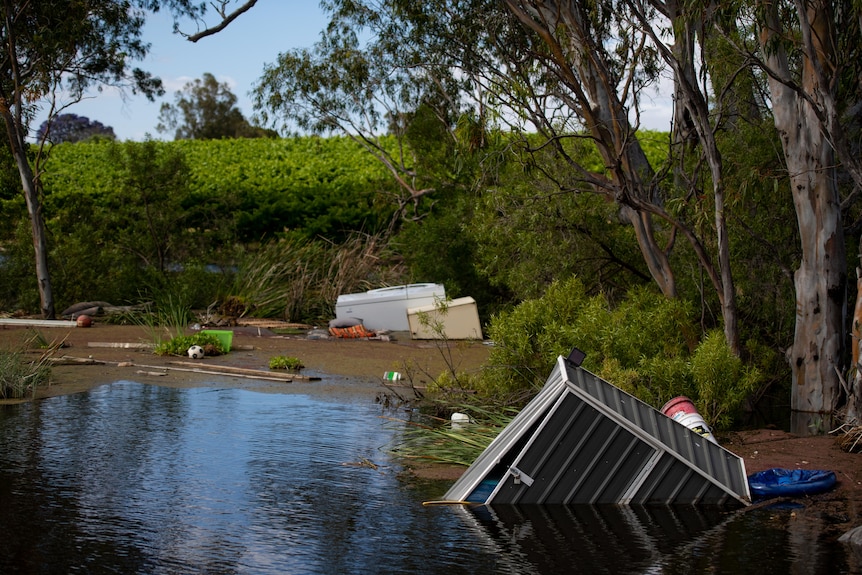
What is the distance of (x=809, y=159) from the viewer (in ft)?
34.7

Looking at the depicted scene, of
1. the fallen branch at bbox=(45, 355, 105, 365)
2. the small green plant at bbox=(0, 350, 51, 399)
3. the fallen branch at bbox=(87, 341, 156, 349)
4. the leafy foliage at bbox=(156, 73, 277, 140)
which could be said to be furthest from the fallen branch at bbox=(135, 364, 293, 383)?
the leafy foliage at bbox=(156, 73, 277, 140)

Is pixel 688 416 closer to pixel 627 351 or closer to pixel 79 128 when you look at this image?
pixel 627 351

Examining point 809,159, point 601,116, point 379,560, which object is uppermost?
point 601,116

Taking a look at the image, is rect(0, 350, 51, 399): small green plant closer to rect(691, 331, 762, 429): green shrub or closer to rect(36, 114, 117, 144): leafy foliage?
rect(691, 331, 762, 429): green shrub

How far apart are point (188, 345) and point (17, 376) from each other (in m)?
3.76

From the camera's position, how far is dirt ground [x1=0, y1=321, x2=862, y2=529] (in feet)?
28.1

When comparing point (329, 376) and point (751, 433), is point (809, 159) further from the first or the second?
point (329, 376)

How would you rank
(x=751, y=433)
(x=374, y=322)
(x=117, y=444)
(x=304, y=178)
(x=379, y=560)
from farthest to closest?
(x=304, y=178) < (x=374, y=322) < (x=751, y=433) < (x=117, y=444) < (x=379, y=560)

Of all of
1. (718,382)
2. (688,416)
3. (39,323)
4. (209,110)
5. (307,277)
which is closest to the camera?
(688,416)

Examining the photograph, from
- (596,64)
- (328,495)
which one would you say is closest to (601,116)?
(596,64)

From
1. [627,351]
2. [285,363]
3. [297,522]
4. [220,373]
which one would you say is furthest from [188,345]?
[297,522]

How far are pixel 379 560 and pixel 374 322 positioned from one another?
41.5 ft

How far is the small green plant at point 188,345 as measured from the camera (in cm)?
1493

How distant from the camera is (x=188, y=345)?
15.0 m
